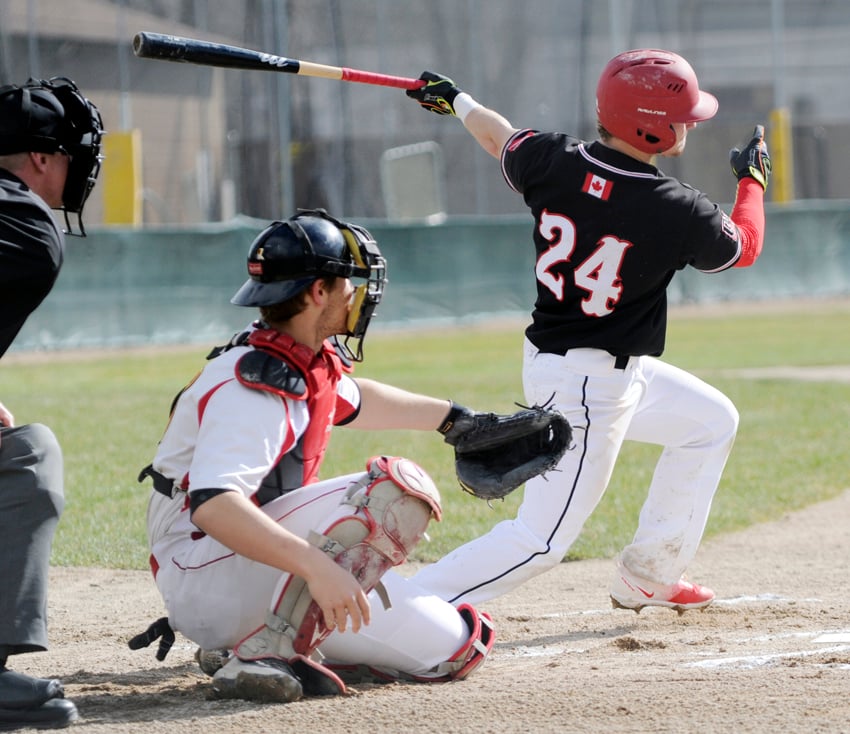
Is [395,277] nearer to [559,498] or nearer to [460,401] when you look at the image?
[460,401]

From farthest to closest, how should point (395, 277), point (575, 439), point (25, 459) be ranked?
point (395, 277) → point (575, 439) → point (25, 459)

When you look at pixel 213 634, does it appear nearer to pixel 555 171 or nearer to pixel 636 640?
pixel 636 640

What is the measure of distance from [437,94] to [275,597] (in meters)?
2.51

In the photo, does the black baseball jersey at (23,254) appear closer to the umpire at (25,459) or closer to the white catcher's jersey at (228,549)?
the umpire at (25,459)

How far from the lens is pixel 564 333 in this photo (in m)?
4.25

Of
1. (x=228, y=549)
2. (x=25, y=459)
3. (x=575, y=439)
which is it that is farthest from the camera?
(x=575, y=439)

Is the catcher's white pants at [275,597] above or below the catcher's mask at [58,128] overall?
below

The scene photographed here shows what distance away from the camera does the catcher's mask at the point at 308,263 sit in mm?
3402

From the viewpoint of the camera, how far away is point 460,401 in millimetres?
10922

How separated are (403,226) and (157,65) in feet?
15.6

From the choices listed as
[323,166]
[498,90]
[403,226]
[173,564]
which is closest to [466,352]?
[403,226]

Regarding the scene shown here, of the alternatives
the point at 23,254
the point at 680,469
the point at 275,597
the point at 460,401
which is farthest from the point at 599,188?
the point at 460,401

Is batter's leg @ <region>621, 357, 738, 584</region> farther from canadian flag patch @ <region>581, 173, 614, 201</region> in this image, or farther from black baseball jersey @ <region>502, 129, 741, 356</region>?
canadian flag patch @ <region>581, 173, 614, 201</region>

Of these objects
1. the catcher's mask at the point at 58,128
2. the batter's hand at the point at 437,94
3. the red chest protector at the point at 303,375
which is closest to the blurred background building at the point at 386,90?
the batter's hand at the point at 437,94
